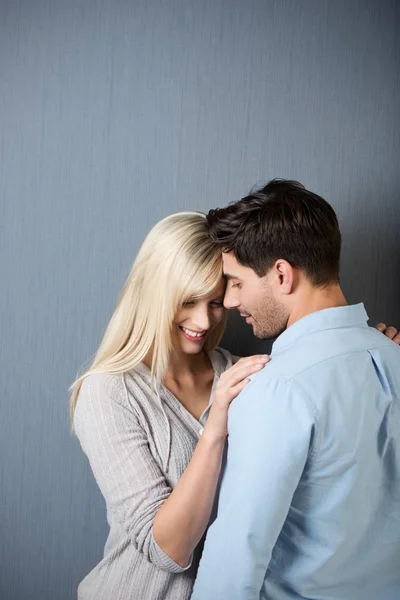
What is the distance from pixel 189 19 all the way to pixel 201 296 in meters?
0.83

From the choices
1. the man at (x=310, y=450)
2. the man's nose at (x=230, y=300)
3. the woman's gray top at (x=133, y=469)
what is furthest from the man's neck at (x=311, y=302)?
the woman's gray top at (x=133, y=469)

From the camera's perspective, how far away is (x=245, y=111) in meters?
1.84

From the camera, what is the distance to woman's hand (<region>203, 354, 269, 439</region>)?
127cm

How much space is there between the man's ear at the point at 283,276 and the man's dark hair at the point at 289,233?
11 millimetres

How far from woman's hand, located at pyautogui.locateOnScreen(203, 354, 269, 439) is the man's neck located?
0.36 feet

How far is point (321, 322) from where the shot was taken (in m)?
1.23

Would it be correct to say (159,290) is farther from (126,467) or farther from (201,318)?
(126,467)

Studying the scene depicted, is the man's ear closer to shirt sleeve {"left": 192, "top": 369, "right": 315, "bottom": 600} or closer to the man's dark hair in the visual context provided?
the man's dark hair

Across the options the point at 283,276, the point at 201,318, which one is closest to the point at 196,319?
the point at 201,318

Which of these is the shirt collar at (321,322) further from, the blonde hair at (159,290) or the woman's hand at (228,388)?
the blonde hair at (159,290)

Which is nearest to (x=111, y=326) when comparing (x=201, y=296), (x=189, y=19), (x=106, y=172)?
(x=201, y=296)

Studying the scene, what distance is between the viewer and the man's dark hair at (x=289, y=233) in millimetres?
1285

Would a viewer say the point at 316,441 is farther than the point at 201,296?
No

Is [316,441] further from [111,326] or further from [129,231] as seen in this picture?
[129,231]
